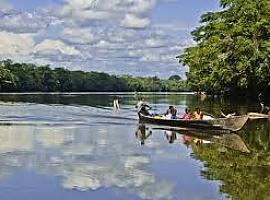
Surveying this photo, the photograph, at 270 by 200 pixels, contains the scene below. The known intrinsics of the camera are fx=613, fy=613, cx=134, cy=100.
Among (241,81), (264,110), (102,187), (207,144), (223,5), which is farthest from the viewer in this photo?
(223,5)

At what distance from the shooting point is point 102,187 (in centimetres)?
1769

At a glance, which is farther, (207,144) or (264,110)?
(264,110)

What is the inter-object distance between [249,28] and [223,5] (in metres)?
11.6

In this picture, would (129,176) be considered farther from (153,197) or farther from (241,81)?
(241,81)

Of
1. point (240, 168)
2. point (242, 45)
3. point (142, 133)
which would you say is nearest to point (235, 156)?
point (240, 168)

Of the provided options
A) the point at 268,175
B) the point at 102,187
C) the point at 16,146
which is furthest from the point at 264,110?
the point at 102,187

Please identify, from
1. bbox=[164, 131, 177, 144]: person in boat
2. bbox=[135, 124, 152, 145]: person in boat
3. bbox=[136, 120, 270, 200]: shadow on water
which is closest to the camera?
bbox=[136, 120, 270, 200]: shadow on water

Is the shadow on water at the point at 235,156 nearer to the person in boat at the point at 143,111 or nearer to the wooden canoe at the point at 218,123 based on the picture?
the wooden canoe at the point at 218,123

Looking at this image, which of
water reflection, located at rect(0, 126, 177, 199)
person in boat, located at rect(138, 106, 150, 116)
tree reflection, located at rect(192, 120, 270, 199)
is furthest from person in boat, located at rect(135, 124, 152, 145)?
tree reflection, located at rect(192, 120, 270, 199)

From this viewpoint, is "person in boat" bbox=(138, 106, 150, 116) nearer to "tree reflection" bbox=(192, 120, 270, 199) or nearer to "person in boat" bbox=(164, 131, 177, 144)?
"person in boat" bbox=(164, 131, 177, 144)

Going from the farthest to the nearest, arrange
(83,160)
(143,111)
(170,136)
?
(143,111) → (170,136) → (83,160)

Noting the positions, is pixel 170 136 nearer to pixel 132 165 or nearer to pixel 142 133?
pixel 142 133

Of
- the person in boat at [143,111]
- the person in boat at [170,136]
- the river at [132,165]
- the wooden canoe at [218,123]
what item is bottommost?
the river at [132,165]

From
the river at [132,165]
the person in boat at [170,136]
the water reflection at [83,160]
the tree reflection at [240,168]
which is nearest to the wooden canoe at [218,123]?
the river at [132,165]
